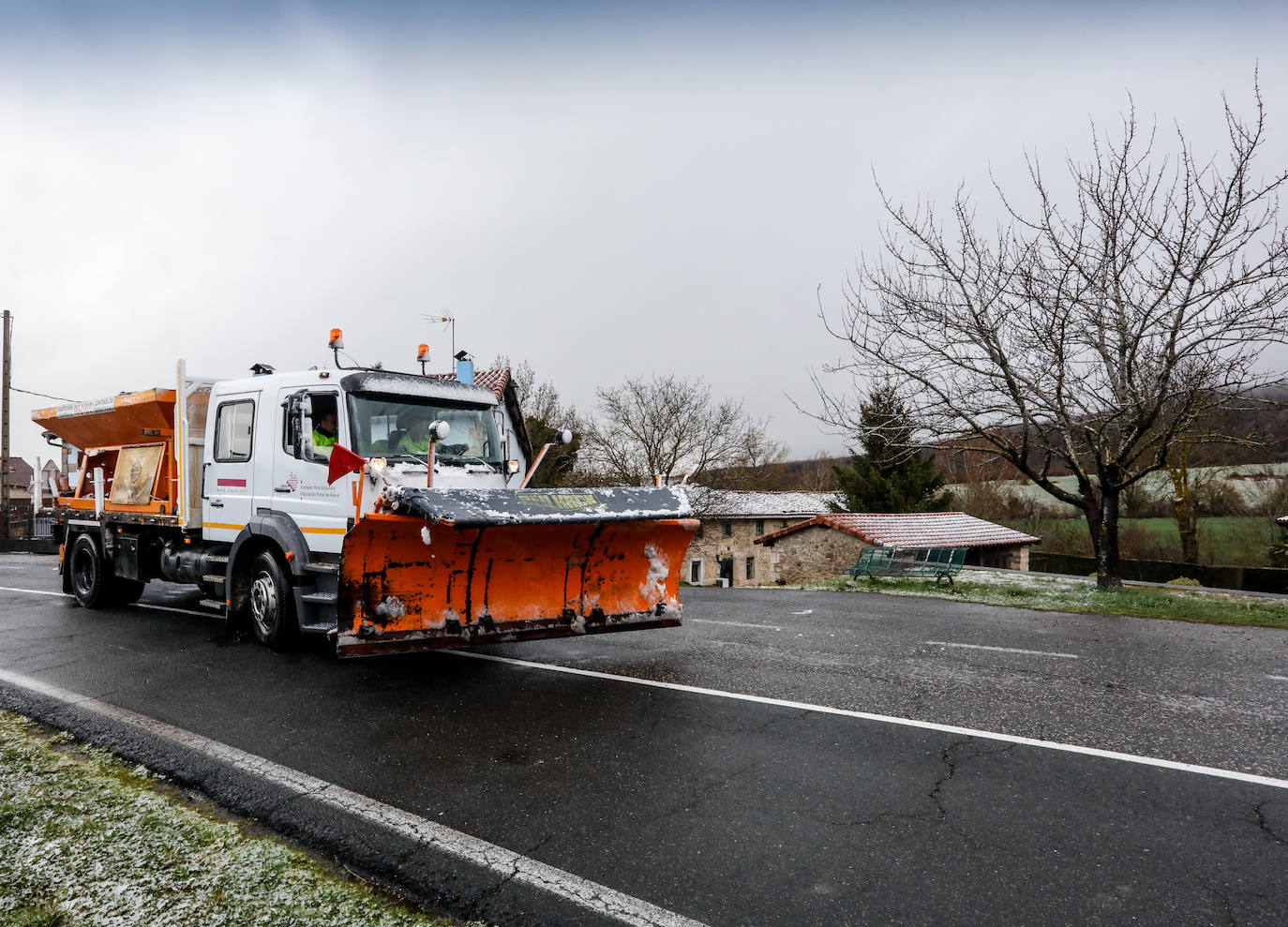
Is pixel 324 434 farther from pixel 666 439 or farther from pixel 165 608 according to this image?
pixel 666 439

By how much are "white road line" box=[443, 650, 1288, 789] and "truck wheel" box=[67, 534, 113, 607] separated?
6.83 meters

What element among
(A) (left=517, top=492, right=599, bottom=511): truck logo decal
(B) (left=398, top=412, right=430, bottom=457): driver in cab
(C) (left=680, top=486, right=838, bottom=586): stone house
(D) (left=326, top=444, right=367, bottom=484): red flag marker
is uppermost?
(B) (left=398, top=412, right=430, bottom=457): driver in cab

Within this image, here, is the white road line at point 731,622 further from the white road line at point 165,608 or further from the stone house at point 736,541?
the stone house at point 736,541

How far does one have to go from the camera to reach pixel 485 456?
7.66 m

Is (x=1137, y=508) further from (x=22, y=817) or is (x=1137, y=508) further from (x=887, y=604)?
(x=22, y=817)

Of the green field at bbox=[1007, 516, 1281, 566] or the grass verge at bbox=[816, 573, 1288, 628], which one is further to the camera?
the green field at bbox=[1007, 516, 1281, 566]

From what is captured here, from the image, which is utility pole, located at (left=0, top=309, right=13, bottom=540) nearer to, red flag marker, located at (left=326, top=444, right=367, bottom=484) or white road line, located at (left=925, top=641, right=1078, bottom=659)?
red flag marker, located at (left=326, top=444, right=367, bottom=484)

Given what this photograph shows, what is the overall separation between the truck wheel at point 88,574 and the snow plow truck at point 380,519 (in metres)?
1.43

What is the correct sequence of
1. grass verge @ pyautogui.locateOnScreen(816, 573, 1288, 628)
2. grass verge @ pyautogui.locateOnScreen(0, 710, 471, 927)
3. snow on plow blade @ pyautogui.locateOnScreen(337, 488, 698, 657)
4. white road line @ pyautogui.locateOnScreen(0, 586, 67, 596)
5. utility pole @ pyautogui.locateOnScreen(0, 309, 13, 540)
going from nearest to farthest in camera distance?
grass verge @ pyautogui.locateOnScreen(0, 710, 471, 927)
snow on plow blade @ pyautogui.locateOnScreen(337, 488, 698, 657)
grass verge @ pyautogui.locateOnScreen(816, 573, 1288, 628)
white road line @ pyautogui.locateOnScreen(0, 586, 67, 596)
utility pole @ pyautogui.locateOnScreen(0, 309, 13, 540)

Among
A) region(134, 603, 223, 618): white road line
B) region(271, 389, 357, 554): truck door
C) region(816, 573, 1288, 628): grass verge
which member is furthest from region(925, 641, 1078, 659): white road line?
region(134, 603, 223, 618): white road line

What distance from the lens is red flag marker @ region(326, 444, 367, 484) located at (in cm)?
603

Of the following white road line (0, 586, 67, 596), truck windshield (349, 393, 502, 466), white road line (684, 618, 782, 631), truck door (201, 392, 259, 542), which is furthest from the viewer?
white road line (0, 586, 67, 596)

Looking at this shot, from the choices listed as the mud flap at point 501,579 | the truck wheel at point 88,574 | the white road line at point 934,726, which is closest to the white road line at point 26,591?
the truck wheel at point 88,574

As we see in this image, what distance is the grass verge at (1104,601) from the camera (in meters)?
10.3
